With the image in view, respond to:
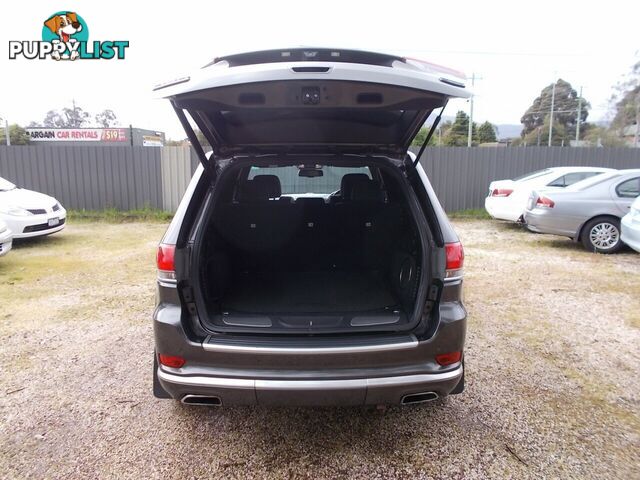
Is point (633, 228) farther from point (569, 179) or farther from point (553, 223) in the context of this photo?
point (569, 179)

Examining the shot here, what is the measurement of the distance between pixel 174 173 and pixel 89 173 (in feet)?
7.04

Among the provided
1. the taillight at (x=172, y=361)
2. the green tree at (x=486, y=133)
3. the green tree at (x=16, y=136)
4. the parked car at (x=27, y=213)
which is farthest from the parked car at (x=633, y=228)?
the green tree at (x=486, y=133)

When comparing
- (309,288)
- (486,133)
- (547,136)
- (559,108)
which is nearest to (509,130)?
(559,108)

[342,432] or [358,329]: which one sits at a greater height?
[358,329]

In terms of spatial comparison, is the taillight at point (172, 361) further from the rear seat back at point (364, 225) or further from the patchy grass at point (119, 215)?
the patchy grass at point (119, 215)

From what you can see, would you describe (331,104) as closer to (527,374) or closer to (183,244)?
(183,244)

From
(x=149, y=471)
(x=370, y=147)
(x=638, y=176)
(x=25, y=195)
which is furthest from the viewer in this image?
(x=25, y=195)

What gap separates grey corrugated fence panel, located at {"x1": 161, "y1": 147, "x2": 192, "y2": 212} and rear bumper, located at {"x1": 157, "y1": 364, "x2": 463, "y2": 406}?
30.7ft

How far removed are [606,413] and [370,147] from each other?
211cm

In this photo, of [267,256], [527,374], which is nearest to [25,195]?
[267,256]

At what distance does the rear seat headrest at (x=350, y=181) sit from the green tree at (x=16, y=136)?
35356 mm

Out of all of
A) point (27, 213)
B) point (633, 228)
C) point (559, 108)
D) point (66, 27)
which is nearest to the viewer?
point (633, 228)

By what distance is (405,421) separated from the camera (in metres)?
2.53

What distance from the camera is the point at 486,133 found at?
44.2 metres
